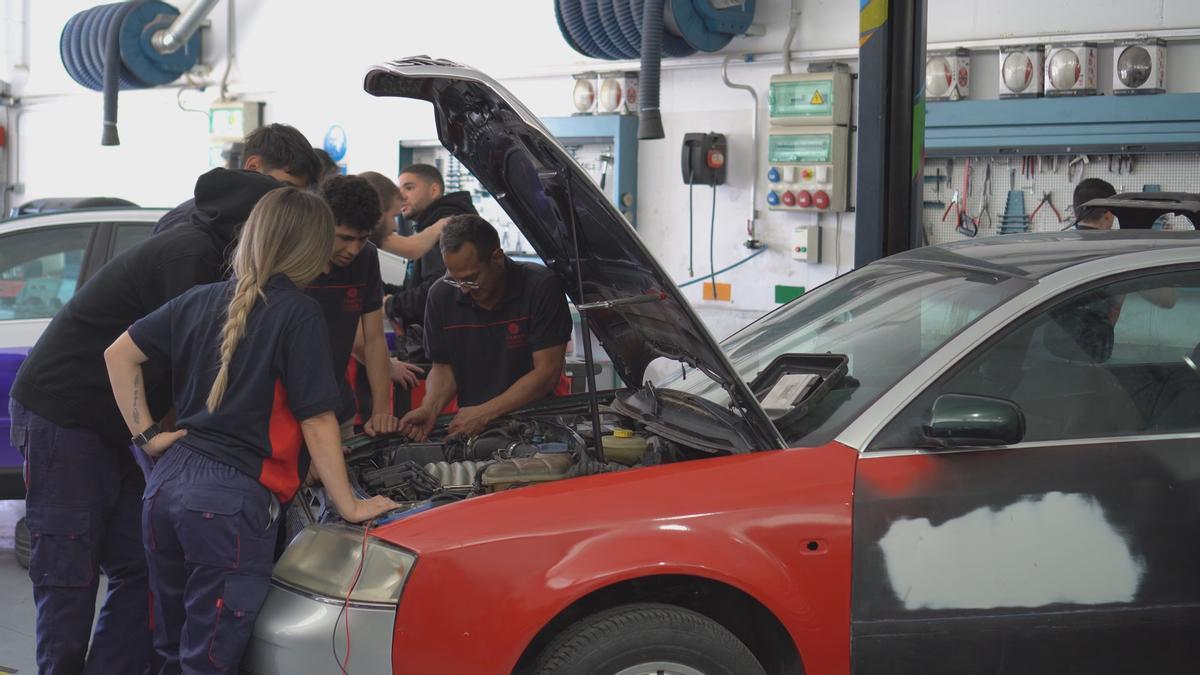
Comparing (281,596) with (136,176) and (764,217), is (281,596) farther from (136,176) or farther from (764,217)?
(136,176)

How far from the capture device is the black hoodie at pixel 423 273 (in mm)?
5906

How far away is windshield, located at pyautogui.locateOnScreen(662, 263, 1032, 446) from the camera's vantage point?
304 cm

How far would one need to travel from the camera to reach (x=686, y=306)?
298 centimetres

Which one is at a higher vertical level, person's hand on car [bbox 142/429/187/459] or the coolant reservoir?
person's hand on car [bbox 142/429/187/459]

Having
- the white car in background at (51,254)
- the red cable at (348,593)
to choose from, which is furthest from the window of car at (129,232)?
the red cable at (348,593)

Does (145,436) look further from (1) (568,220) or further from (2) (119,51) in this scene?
(2) (119,51)

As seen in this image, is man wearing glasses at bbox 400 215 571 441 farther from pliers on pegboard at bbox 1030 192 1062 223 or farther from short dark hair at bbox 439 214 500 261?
pliers on pegboard at bbox 1030 192 1062 223

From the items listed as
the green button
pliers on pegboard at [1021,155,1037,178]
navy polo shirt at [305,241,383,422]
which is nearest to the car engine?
navy polo shirt at [305,241,383,422]

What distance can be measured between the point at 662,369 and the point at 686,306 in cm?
97

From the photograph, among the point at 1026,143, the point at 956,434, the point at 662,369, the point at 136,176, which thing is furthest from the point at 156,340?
the point at 136,176

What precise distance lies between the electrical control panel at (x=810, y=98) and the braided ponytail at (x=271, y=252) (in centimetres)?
499

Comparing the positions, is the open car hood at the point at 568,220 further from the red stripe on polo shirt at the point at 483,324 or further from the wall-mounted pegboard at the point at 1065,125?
the wall-mounted pegboard at the point at 1065,125

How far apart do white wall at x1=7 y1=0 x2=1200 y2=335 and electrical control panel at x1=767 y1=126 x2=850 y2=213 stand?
250 mm

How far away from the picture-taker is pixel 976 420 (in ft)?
8.95
